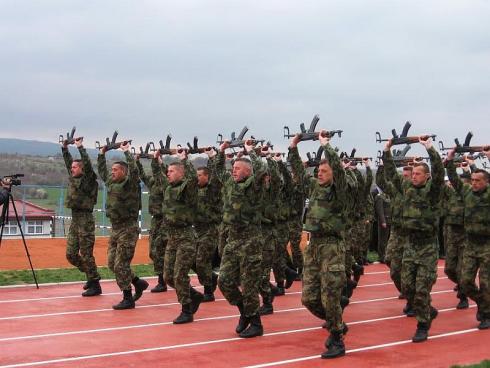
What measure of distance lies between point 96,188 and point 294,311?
4.12 meters

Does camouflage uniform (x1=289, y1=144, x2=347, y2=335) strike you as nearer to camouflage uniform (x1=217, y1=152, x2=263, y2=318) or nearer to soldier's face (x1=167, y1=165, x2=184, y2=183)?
camouflage uniform (x1=217, y1=152, x2=263, y2=318)

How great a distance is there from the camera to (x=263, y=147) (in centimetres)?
988

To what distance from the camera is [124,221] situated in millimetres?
11102

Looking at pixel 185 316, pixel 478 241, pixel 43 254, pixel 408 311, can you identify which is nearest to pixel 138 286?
pixel 185 316

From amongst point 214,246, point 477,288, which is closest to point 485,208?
point 477,288

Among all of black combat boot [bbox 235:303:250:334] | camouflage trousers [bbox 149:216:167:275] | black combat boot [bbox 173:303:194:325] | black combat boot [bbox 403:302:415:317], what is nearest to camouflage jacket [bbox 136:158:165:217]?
camouflage trousers [bbox 149:216:167:275]

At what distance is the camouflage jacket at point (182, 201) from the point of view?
9953 mm

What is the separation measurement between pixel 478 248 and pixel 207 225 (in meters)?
4.26

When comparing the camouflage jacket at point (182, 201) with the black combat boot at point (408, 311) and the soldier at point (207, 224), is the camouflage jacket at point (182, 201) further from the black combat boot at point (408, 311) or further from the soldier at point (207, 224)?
the black combat boot at point (408, 311)

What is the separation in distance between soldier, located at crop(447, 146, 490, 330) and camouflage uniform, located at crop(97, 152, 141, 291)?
4.76 metres

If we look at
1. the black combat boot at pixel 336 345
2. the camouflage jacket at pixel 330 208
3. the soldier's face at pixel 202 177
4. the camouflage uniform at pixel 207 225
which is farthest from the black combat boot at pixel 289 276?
the black combat boot at pixel 336 345

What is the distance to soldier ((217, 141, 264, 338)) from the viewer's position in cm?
865

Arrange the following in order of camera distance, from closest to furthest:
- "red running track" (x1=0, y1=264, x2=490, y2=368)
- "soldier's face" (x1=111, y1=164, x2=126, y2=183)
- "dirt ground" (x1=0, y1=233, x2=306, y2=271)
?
"red running track" (x1=0, y1=264, x2=490, y2=368)
"soldier's face" (x1=111, y1=164, x2=126, y2=183)
"dirt ground" (x1=0, y1=233, x2=306, y2=271)

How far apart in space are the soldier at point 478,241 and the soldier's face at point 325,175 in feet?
7.37
